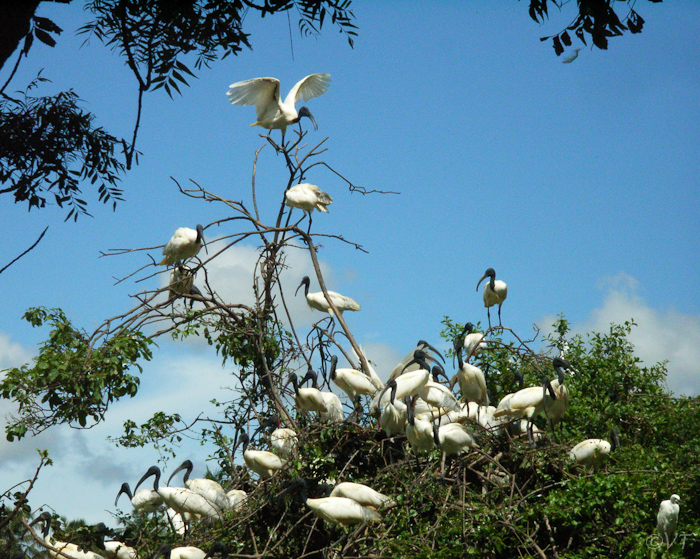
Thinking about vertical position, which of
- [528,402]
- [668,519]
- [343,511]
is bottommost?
[343,511]

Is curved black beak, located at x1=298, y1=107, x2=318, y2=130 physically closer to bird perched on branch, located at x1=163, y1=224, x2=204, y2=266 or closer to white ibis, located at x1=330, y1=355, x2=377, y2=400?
bird perched on branch, located at x1=163, y1=224, x2=204, y2=266

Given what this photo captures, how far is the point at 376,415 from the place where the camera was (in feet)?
18.8

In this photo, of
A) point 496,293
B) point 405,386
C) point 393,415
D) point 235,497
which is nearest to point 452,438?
point 393,415

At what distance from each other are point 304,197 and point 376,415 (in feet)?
8.20

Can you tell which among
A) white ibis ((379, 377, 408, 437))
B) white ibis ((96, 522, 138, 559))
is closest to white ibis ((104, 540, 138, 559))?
white ibis ((96, 522, 138, 559))

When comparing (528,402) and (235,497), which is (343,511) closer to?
(235,497)

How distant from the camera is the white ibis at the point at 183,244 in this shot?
7.00 meters

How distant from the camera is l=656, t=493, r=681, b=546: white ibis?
435 cm

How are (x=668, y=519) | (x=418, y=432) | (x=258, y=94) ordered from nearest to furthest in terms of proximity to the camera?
(x=668, y=519)
(x=418, y=432)
(x=258, y=94)

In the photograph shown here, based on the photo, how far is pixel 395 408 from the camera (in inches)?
210

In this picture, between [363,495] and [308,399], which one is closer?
[363,495]

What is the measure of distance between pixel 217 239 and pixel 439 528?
3.29 metres

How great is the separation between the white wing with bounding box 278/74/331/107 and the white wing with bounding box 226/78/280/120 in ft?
1.49

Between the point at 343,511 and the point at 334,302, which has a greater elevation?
the point at 334,302
